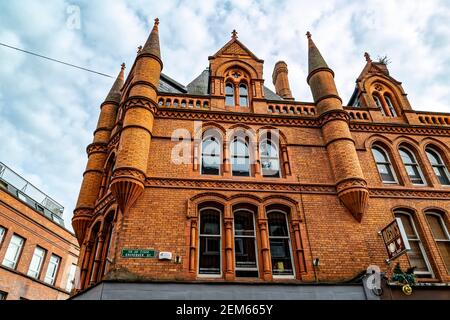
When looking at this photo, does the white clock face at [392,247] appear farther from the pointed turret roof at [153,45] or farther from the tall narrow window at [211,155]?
the pointed turret roof at [153,45]

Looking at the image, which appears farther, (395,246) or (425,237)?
(425,237)

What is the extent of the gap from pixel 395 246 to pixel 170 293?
6201 mm

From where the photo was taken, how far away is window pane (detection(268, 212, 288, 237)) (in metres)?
10.0

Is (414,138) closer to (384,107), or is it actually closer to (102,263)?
(384,107)

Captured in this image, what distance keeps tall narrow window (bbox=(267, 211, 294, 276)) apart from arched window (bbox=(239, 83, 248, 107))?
4956 millimetres

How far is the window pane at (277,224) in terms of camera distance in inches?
395

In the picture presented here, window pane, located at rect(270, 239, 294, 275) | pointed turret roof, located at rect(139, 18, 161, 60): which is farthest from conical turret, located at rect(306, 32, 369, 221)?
pointed turret roof, located at rect(139, 18, 161, 60)

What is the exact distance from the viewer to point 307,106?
1312cm

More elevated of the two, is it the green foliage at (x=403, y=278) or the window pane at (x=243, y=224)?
the window pane at (x=243, y=224)

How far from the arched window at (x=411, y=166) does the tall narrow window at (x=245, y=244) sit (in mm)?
6666

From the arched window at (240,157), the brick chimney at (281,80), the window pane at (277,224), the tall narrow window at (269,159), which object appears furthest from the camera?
the brick chimney at (281,80)

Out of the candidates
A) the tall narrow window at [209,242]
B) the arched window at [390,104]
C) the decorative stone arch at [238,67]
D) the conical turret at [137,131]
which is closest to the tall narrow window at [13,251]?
the conical turret at [137,131]

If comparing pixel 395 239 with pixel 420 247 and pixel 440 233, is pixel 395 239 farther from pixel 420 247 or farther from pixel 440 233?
pixel 440 233
